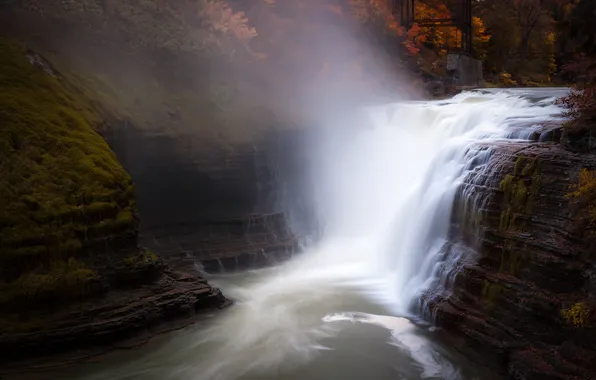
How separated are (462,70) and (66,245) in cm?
2267

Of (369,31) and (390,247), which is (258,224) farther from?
(369,31)

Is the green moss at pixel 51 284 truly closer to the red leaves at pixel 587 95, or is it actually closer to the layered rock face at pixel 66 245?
the layered rock face at pixel 66 245

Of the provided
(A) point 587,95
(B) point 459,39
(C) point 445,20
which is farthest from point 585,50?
(B) point 459,39

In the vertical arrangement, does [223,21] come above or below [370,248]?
above

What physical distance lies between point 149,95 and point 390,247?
765 cm

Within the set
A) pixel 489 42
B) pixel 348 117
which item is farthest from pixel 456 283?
pixel 489 42

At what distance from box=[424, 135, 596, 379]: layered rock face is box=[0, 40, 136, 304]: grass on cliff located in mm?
6526

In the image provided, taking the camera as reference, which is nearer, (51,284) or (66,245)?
(51,284)

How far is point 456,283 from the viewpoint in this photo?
10.5 metres

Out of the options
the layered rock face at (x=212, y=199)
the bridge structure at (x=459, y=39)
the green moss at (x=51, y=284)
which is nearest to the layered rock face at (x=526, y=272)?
the layered rock face at (x=212, y=199)

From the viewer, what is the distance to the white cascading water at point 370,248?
33.8 ft

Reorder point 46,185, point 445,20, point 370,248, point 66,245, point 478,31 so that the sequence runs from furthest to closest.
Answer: point 478,31
point 445,20
point 370,248
point 46,185
point 66,245

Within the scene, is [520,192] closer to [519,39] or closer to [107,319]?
[107,319]

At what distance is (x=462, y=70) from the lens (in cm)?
2789
